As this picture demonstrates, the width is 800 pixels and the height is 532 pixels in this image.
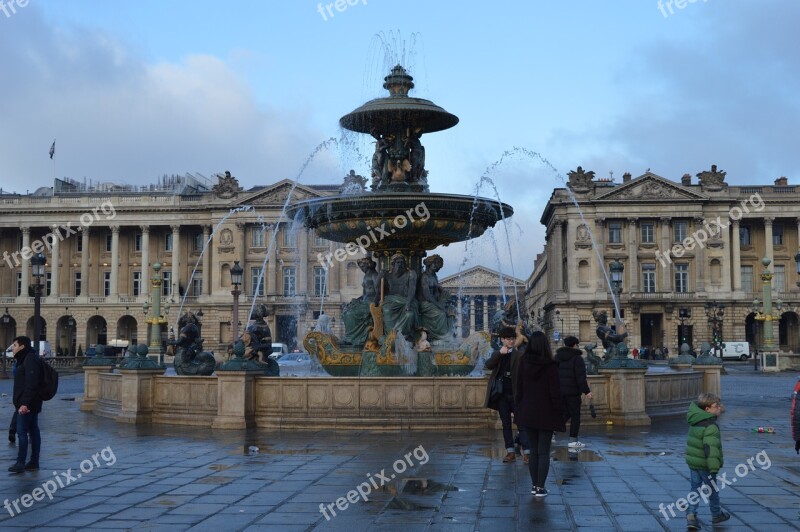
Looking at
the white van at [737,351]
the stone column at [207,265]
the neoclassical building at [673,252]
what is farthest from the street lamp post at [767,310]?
the stone column at [207,265]

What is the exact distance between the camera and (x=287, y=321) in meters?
93.6

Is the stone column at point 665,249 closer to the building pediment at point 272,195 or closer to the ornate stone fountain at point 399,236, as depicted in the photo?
the building pediment at point 272,195

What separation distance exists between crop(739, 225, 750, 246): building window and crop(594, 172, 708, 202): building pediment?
20.5 feet

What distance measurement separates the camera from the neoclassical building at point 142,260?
9231 cm

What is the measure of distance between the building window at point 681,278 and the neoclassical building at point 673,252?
3.5 inches

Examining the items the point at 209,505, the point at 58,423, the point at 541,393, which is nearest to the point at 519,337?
the point at 541,393

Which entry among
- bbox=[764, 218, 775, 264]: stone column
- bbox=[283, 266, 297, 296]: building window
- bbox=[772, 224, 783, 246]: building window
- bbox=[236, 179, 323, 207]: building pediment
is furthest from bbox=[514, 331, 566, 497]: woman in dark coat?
bbox=[772, 224, 783, 246]: building window

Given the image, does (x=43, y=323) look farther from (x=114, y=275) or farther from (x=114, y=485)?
(x=114, y=485)

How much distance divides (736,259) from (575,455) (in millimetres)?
81502

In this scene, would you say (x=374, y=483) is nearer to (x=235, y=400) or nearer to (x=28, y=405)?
(x=28, y=405)

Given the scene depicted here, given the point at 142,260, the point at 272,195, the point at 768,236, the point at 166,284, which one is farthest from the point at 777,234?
the point at 142,260

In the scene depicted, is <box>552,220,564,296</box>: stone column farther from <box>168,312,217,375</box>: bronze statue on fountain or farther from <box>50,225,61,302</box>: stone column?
<box>168,312,217,375</box>: bronze statue on fountain

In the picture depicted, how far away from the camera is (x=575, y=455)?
460 inches

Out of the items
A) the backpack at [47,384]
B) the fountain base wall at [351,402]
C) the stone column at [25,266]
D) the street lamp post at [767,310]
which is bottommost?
the fountain base wall at [351,402]
